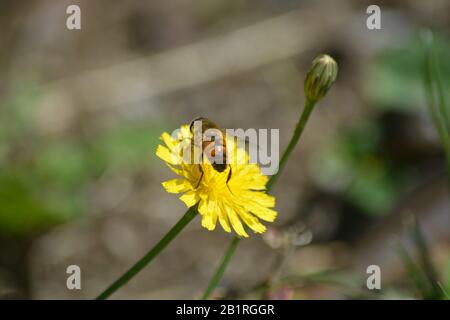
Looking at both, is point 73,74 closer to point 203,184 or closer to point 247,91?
point 247,91

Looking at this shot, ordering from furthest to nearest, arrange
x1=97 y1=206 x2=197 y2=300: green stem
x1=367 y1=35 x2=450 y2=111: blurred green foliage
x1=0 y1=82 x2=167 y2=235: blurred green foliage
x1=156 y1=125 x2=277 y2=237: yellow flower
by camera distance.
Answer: x1=367 y1=35 x2=450 y2=111: blurred green foliage
x1=0 y1=82 x2=167 y2=235: blurred green foliage
x1=156 y1=125 x2=277 y2=237: yellow flower
x1=97 y1=206 x2=197 y2=300: green stem

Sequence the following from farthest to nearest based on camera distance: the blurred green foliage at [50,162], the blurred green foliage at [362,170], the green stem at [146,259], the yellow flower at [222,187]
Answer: the blurred green foliage at [362,170]
the blurred green foliage at [50,162]
the yellow flower at [222,187]
the green stem at [146,259]

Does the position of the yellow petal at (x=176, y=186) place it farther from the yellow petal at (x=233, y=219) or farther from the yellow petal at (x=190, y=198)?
the yellow petal at (x=233, y=219)

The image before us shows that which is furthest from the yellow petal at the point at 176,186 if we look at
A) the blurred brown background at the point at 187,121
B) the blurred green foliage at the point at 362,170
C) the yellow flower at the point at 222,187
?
the blurred green foliage at the point at 362,170

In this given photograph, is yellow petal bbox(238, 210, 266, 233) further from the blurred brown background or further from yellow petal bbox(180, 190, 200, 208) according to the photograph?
the blurred brown background

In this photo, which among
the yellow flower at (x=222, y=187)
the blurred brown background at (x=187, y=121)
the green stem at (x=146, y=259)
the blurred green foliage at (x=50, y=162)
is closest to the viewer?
the green stem at (x=146, y=259)

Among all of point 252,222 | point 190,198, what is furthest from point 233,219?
point 190,198

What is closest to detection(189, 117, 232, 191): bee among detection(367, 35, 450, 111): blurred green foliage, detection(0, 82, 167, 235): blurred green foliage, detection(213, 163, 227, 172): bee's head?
detection(213, 163, 227, 172): bee's head
